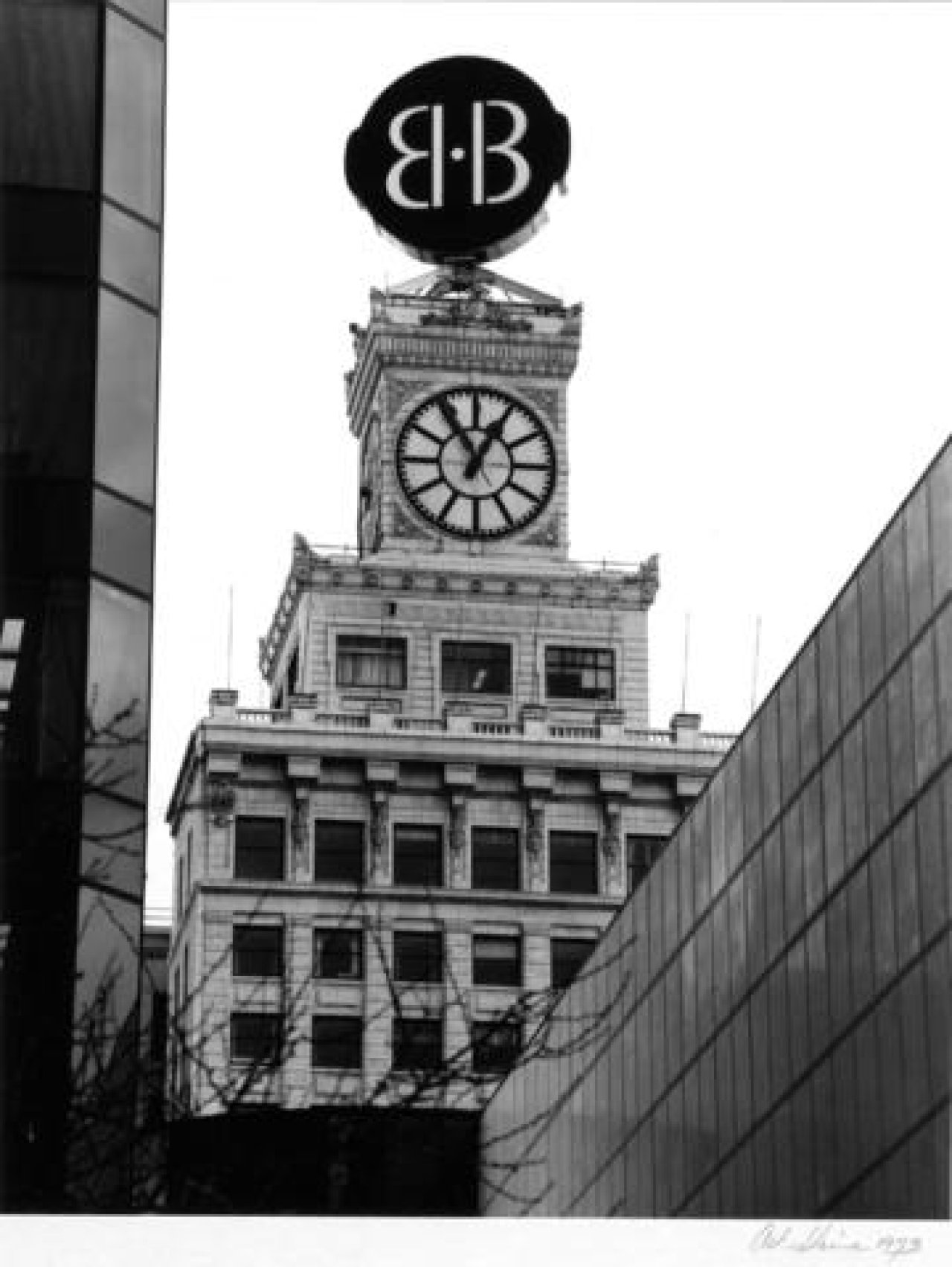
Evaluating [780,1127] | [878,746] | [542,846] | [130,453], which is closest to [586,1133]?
[780,1127]

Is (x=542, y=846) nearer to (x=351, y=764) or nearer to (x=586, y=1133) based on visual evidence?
(x=351, y=764)

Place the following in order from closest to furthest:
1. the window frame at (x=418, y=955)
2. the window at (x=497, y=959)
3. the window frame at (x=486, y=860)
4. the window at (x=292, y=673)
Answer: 1. the window frame at (x=418, y=955)
2. the window at (x=497, y=959)
3. the window frame at (x=486, y=860)
4. the window at (x=292, y=673)

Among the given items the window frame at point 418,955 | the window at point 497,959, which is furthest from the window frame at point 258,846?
the window at point 497,959

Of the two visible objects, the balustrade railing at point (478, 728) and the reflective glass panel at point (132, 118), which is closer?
the reflective glass panel at point (132, 118)

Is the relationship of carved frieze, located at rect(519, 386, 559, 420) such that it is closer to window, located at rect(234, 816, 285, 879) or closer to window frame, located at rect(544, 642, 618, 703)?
window frame, located at rect(544, 642, 618, 703)

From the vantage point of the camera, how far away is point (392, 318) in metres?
127

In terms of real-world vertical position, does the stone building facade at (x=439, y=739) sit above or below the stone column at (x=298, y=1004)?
above

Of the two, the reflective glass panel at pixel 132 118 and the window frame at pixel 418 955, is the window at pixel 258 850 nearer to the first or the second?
the window frame at pixel 418 955

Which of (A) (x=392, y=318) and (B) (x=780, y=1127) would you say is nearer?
(B) (x=780, y=1127)

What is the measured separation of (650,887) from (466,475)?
60431 mm

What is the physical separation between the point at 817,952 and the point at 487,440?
7325cm

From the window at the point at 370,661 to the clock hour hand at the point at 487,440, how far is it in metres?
6.74

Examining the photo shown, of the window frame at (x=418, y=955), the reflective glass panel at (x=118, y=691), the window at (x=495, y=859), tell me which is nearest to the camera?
the reflective glass panel at (x=118, y=691)

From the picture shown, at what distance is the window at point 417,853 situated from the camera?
116 meters
